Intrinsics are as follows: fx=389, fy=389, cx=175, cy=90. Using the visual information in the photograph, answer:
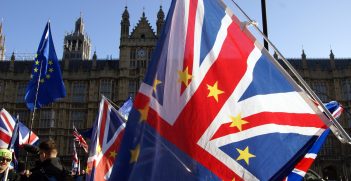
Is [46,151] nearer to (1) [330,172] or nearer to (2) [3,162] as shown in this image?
(2) [3,162]

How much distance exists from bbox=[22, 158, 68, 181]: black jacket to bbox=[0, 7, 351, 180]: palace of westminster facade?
115ft

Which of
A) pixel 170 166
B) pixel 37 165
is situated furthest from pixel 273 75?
pixel 37 165

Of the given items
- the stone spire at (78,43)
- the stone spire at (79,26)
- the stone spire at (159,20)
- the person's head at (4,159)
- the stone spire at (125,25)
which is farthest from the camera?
the stone spire at (79,26)

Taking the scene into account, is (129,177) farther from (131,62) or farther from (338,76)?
Answer: (338,76)

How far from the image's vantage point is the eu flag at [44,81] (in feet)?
34.3

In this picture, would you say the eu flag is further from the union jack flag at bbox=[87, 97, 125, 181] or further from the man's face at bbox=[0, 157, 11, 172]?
the man's face at bbox=[0, 157, 11, 172]

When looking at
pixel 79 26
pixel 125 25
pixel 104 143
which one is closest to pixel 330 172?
pixel 125 25

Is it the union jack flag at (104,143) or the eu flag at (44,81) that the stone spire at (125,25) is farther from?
the union jack flag at (104,143)

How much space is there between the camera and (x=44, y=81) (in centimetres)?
1065

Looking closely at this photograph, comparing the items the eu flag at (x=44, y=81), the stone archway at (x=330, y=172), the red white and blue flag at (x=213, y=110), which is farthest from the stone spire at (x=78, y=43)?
the red white and blue flag at (x=213, y=110)

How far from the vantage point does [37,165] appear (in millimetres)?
4180

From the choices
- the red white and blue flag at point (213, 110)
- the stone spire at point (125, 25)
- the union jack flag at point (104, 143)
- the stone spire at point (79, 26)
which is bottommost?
the union jack flag at point (104, 143)

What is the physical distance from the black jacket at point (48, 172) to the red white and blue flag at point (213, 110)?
0.97 meters

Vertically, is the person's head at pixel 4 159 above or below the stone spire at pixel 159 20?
below
